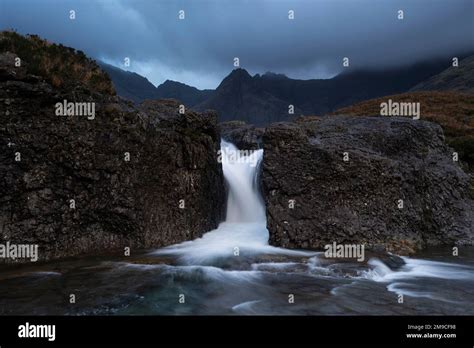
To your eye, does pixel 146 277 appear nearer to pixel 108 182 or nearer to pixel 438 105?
pixel 108 182

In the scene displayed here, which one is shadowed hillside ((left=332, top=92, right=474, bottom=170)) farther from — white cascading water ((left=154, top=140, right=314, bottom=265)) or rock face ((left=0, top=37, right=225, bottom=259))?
rock face ((left=0, top=37, right=225, bottom=259))

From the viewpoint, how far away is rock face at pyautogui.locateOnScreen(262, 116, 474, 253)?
15820mm

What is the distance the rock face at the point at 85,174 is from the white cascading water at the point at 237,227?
51.8 inches

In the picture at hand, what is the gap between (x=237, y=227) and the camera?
65.0 ft

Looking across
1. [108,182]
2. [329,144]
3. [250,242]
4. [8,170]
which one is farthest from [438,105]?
[8,170]

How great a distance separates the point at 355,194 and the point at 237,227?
20.7 ft

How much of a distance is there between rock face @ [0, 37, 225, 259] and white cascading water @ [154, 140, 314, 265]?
131 centimetres

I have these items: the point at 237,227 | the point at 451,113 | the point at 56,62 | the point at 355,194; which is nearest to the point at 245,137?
the point at 237,227

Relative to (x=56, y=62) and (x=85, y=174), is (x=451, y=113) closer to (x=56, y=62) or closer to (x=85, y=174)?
(x=56, y=62)

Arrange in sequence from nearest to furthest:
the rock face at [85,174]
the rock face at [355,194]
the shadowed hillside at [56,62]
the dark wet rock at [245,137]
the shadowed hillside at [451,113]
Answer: the rock face at [85,174] < the shadowed hillside at [56,62] < the rock face at [355,194] < the shadowed hillside at [451,113] < the dark wet rock at [245,137]

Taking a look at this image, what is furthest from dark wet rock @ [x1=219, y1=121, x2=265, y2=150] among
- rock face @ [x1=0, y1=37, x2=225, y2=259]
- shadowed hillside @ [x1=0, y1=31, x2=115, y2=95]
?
shadowed hillside @ [x1=0, y1=31, x2=115, y2=95]

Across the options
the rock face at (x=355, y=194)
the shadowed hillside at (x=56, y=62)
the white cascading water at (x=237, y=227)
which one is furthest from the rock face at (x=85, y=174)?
the rock face at (x=355, y=194)

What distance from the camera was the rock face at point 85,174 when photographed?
43.8ft

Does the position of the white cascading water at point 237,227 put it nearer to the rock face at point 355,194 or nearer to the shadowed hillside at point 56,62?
the rock face at point 355,194
